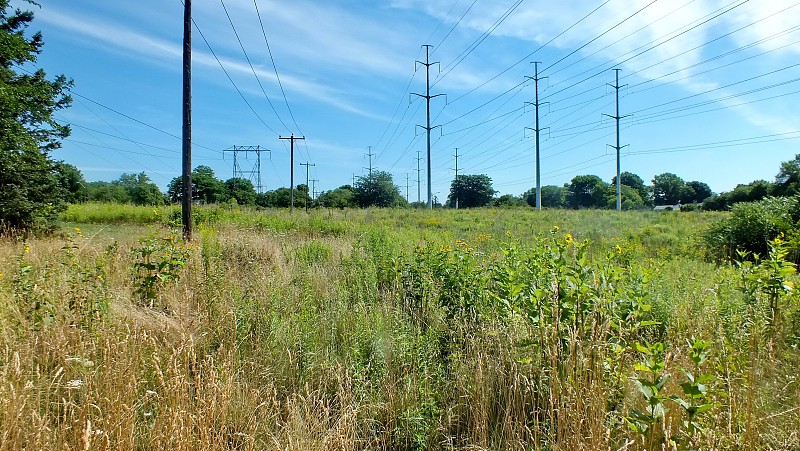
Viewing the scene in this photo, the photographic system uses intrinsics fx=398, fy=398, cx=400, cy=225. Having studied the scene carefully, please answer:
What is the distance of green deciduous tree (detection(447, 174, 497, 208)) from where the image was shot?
93250mm

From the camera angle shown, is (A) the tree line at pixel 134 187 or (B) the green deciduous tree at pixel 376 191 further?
(B) the green deciduous tree at pixel 376 191

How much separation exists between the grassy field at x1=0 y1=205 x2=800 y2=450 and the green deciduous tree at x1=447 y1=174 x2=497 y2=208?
89347 millimetres

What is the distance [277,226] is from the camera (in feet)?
50.9

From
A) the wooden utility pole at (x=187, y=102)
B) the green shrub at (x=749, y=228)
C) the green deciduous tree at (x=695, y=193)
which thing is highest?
the green deciduous tree at (x=695, y=193)

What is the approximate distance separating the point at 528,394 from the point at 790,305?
2775 mm

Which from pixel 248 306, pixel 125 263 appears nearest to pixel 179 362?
pixel 248 306

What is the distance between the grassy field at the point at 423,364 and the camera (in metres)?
2.15

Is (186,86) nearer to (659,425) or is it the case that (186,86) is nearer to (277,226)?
(277,226)

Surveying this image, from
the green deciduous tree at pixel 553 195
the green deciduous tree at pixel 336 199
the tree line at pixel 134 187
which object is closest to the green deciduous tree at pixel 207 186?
the tree line at pixel 134 187

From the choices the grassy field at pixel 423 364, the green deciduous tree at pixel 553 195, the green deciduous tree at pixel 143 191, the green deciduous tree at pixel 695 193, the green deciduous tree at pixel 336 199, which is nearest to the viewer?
the grassy field at pixel 423 364

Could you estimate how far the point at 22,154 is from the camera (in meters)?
13.1

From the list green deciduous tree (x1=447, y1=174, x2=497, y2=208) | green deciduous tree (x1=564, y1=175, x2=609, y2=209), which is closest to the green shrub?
green deciduous tree (x1=447, y1=174, x2=497, y2=208)

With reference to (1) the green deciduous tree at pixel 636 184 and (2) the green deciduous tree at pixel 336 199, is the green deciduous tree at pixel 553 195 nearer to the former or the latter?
(1) the green deciduous tree at pixel 636 184

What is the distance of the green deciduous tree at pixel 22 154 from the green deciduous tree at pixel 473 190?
81.3 metres
